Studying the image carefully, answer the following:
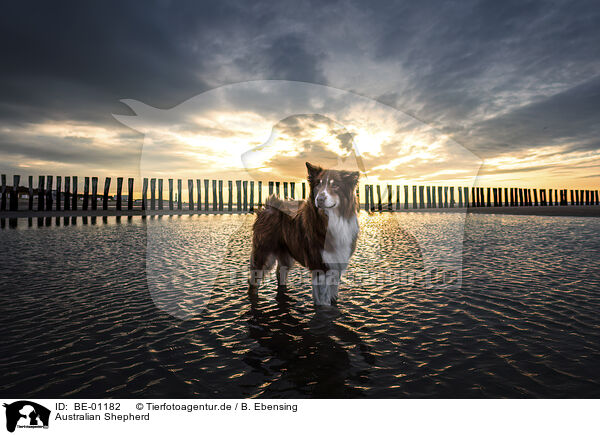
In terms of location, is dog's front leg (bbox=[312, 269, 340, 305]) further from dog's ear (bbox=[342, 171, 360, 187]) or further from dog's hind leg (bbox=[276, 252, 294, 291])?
dog's ear (bbox=[342, 171, 360, 187])

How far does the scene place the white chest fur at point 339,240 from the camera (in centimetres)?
521

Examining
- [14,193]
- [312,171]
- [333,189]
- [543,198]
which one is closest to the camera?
[333,189]

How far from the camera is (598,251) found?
1112 cm

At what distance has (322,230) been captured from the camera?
17.4 ft

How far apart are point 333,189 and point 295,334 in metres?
2.60

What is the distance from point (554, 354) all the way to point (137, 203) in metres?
67.3

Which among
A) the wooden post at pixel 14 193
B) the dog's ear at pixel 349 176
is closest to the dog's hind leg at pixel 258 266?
the dog's ear at pixel 349 176

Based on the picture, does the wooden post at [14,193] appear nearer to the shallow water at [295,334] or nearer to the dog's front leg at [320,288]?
the shallow water at [295,334]

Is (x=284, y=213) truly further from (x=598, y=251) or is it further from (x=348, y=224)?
(x=598, y=251)
